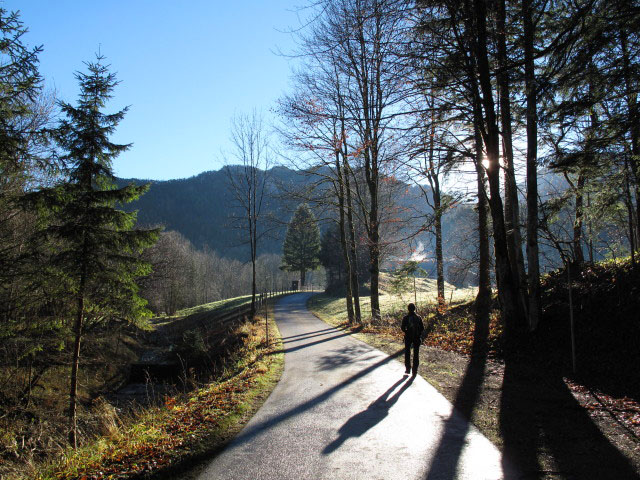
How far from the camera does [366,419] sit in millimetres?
5863

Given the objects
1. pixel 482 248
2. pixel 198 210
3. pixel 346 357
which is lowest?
pixel 346 357

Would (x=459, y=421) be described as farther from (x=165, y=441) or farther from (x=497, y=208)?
(x=497, y=208)

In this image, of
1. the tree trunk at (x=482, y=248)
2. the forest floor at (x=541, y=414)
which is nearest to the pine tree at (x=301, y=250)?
the tree trunk at (x=482, y=248)

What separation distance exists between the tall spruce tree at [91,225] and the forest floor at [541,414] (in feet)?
30.4

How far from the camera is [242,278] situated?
88.1 meters

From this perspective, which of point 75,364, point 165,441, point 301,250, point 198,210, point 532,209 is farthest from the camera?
point 198,210

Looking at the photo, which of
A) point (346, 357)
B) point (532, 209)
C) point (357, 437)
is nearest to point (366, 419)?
point (357, 437)

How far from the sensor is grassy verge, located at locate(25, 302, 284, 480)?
15.1 ft

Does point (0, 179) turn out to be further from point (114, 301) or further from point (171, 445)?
point (171, 445)

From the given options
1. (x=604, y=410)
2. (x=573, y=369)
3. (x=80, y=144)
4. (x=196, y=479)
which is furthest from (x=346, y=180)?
(x=196, y=479)

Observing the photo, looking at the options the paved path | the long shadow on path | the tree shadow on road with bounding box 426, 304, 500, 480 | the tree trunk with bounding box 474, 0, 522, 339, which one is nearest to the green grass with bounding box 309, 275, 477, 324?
the tree trunk with bounding box 474, 0, 522, 339

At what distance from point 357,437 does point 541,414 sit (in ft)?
9.74

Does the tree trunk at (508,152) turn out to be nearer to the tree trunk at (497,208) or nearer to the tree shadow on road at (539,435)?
the tree trunk at (497,208)

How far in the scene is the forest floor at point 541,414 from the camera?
4238 mm
